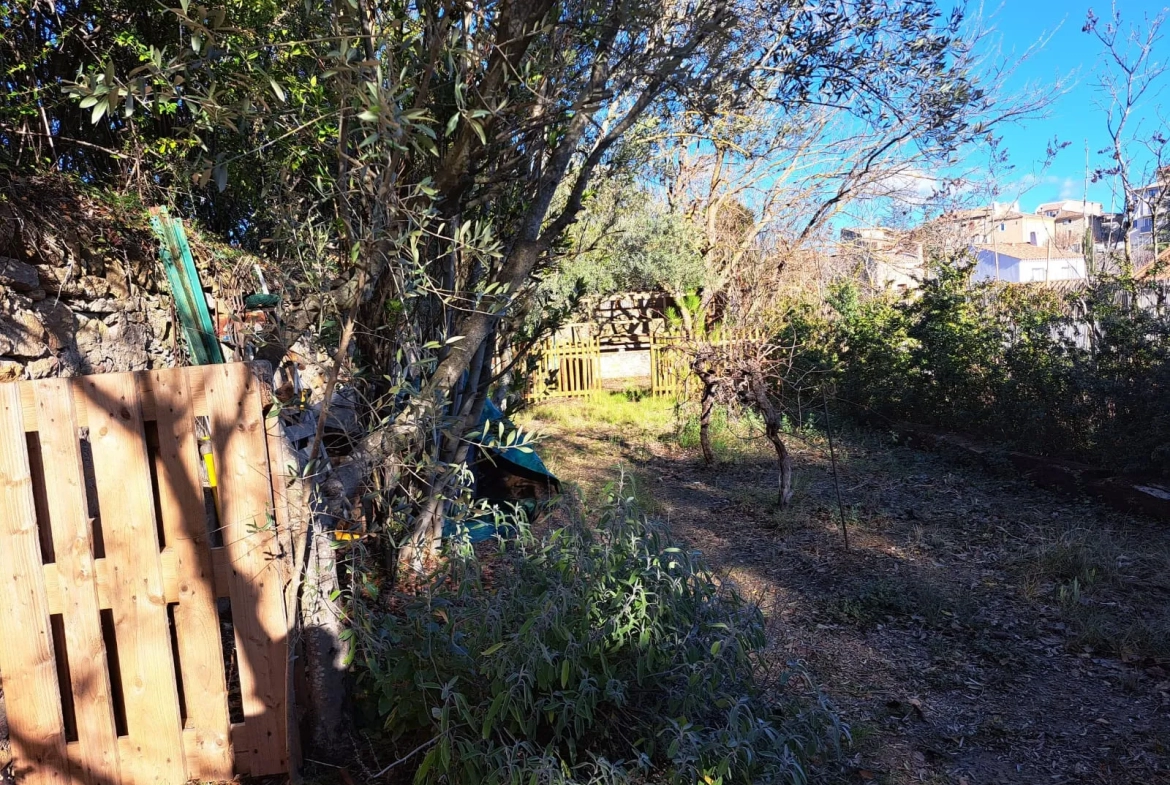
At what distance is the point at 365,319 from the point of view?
3174mm

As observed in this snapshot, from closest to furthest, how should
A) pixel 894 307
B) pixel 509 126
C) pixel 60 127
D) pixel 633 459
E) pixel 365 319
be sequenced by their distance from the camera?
1. pixel 509 126
2. pixel 365 319
3. pixel 60 127
4. pixel 633 459
5. pixel 894 307

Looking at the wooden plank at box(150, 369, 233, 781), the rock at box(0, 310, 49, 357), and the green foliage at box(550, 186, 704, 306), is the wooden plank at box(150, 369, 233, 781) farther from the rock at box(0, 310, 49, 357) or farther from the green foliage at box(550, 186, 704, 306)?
the green foliage at box(550, 186, 704, 306)

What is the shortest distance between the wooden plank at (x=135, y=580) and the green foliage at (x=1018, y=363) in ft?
22.3

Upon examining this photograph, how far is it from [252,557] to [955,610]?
388 cm

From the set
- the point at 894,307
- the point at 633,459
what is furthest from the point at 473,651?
the point at 894,307

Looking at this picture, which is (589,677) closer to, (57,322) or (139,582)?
(139,582)

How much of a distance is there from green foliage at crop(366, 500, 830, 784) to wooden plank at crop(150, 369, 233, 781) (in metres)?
0.48

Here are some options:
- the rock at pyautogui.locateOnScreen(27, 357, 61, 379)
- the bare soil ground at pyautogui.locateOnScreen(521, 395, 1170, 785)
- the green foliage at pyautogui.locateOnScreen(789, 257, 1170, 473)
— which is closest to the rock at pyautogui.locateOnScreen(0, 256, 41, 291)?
the rock at pyautogui.locateOnScreen(27, 357, 61, 379)

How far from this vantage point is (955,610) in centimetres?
437

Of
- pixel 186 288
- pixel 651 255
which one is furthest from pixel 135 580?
pixel 651 255

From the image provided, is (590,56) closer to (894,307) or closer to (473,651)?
(473,651)

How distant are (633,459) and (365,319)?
596cm

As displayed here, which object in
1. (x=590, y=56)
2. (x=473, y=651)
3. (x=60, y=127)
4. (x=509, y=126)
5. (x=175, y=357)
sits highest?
(x=60, y=127)

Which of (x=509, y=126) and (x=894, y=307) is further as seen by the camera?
(x=894, y=307)
